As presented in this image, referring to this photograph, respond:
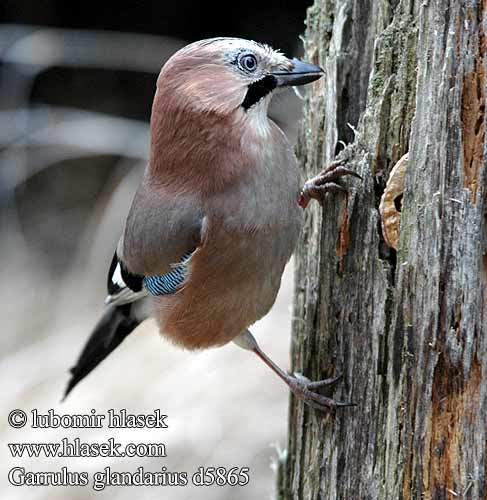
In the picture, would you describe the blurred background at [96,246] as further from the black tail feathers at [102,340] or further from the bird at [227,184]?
the bird at [227,184]

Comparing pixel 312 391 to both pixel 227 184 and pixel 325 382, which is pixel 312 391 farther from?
pixel 227 184

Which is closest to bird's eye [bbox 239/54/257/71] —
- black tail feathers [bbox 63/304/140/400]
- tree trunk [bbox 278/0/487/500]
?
tree trunk [bbox 278/0/487/500]

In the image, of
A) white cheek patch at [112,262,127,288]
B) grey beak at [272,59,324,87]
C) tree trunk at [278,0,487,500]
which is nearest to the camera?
tree trunk at [278,0,487,500]

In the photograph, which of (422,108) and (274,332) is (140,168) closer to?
(274,332)

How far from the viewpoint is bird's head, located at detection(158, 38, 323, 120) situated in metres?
2.93

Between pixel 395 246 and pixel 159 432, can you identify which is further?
pixel 159 432

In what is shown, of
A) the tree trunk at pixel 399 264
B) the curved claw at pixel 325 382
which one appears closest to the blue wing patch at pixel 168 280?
the tree trunk at pixel 399 264

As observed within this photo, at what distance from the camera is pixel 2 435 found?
5.50 metres

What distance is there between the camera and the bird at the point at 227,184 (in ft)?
9.64

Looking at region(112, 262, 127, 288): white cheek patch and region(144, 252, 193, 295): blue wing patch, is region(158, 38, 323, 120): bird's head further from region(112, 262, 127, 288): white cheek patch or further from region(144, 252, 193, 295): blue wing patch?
region(112, 262, 127, 288): white cheek patch

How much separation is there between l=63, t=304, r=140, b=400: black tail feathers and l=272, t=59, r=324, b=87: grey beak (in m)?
1.60

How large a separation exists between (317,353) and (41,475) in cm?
251

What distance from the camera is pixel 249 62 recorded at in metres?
2.97

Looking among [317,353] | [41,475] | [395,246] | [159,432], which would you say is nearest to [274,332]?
[159,432]
